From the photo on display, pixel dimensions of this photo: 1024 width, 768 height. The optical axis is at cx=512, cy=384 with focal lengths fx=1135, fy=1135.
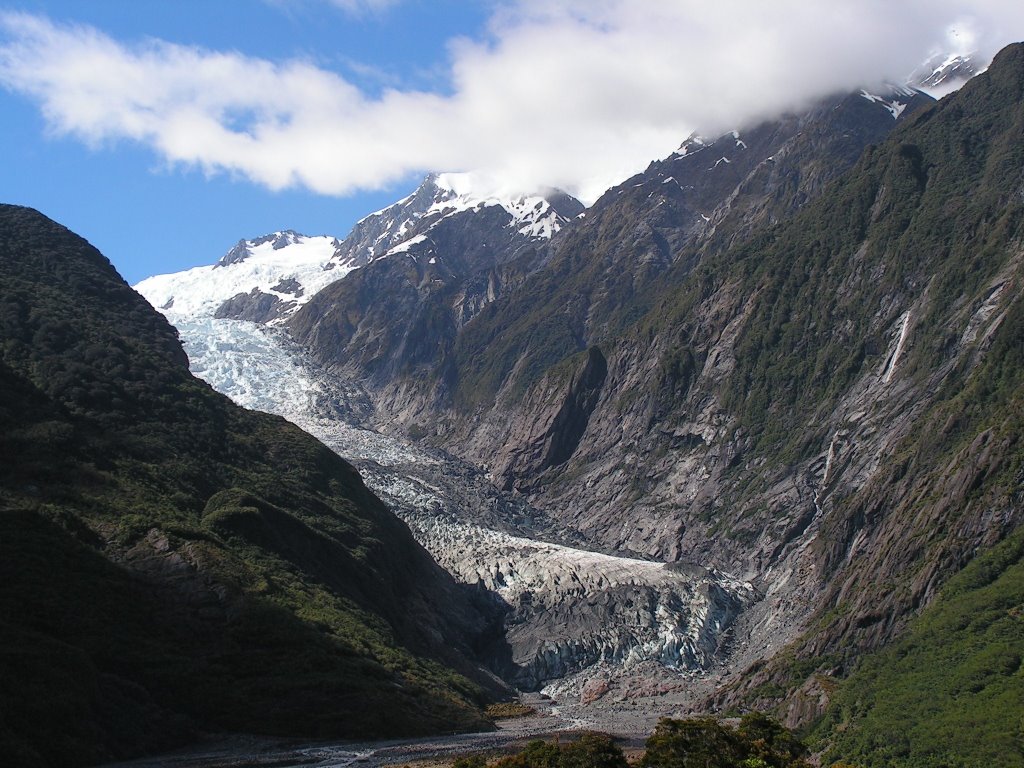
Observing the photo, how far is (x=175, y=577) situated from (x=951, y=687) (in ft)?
267

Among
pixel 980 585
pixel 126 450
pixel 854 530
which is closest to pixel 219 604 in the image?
pixel 126 450

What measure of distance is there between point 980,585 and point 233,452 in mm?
108410

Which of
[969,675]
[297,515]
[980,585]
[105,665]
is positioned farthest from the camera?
[297,515]

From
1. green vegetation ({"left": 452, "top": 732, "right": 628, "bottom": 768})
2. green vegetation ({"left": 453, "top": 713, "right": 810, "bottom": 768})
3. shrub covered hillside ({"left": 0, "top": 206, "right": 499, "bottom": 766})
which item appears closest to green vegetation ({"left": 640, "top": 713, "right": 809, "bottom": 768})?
green vegetation ({"left": 453, "top": 713, "right": 810, "bottom": 768})

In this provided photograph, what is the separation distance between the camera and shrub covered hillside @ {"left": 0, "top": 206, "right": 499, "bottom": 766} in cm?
9744

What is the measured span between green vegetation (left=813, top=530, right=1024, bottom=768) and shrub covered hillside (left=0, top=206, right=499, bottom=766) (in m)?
44.2

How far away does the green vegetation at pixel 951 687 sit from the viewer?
104m

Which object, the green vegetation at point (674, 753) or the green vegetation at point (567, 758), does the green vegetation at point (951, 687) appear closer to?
the green vegetation at point (674, 753)

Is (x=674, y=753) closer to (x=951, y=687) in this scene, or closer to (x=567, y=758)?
(x=567, y=758)

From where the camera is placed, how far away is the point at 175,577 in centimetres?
11962

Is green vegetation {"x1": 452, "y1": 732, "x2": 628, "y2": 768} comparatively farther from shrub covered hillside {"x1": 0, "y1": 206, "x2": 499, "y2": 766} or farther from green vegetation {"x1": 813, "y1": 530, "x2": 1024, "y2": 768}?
green vegetation {"x1": 813, "y1": 530, "x2": 1024, "y2": 768}

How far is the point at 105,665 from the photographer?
102 metres

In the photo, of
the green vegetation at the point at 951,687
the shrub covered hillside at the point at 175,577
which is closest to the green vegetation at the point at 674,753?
the green vegetation at the point at 951,687

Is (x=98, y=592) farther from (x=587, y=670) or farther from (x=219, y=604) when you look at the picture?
(x=587, y=670)
